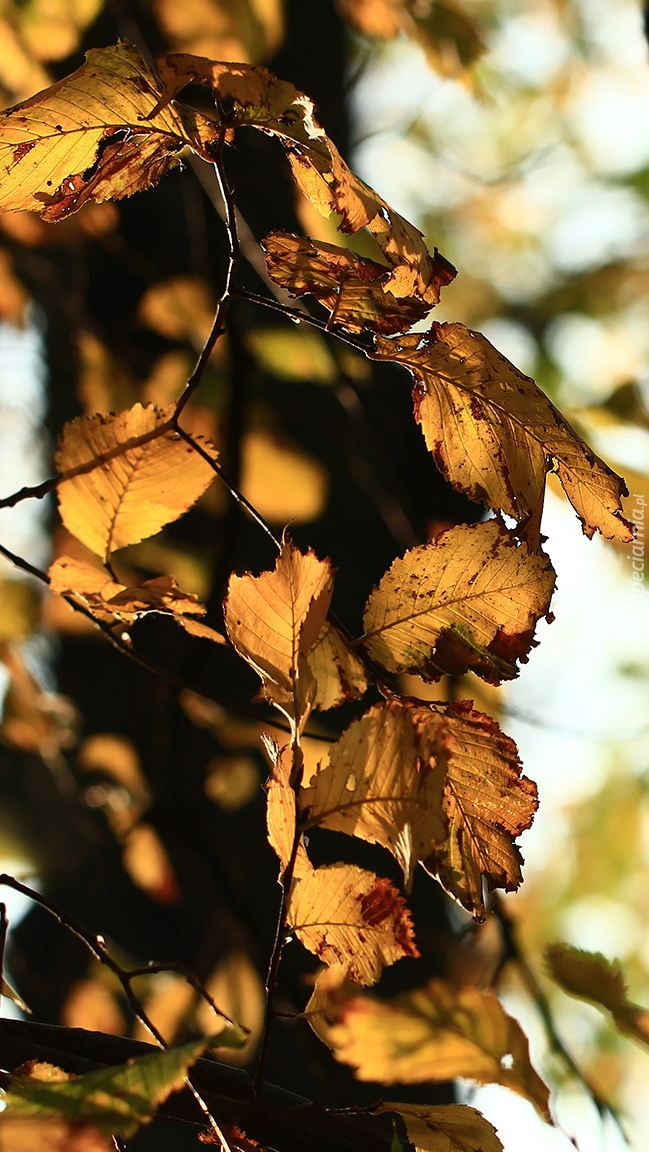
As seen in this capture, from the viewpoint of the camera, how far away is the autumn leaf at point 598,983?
0.95ft

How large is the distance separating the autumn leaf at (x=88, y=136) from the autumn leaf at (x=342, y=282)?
0.05 m

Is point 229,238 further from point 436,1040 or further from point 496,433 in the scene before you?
point 436,1040

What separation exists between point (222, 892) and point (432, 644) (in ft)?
1.99

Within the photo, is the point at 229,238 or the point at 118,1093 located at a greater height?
the point at 229,238

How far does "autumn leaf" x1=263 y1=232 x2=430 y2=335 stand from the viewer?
0.72 ft

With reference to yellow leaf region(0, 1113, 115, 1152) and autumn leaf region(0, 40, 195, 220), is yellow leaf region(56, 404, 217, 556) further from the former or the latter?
yellow leaf region(0, 1113, 115, 1152)

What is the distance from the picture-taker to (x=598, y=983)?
0.30 m

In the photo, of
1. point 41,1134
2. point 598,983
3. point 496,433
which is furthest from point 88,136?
point 598,983

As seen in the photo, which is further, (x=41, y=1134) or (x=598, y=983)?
(x=598, y=983)

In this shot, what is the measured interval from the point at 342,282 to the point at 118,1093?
23 centimetres

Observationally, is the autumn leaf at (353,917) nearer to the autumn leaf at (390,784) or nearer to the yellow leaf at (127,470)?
the autumn leaf at (390,784)

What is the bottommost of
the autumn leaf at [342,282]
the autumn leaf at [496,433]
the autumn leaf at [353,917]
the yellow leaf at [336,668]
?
the autumn leaf at [353,917]

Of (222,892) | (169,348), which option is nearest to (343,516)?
(169,348)

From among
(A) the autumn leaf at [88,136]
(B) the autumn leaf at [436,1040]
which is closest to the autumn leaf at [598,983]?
(B) the autumn leaf at [436,1040]
